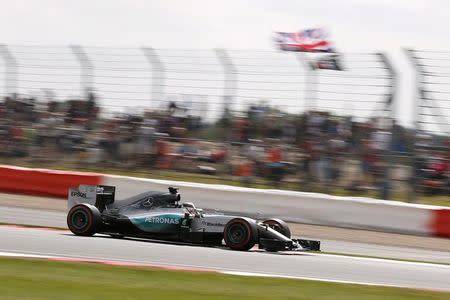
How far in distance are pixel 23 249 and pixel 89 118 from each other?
9.01 metres

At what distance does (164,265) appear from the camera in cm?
863

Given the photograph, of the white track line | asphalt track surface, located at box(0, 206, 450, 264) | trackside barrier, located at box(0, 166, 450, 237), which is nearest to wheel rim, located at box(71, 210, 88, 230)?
asphalt track surface, located at box(0, 206, 450, 264)

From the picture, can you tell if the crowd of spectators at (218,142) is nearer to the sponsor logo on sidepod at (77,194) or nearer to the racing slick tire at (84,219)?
the sponsor logo on sidepod at (77,194)

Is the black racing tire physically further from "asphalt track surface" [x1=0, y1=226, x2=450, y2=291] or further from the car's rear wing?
the car's rear wing

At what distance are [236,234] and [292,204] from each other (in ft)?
15.6

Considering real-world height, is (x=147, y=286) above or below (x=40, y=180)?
below

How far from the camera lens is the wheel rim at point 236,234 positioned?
10508 millimetres

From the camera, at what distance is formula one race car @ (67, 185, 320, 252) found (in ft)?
35.2

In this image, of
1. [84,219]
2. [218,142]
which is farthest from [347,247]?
[218,142]

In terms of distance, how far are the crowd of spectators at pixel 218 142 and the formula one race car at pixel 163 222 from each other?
487cm

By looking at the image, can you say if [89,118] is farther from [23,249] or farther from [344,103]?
[23,249]

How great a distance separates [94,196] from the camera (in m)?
11.4

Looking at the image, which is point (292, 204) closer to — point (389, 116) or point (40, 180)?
point (389, 116)

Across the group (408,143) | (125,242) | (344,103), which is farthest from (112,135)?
(125,242)
